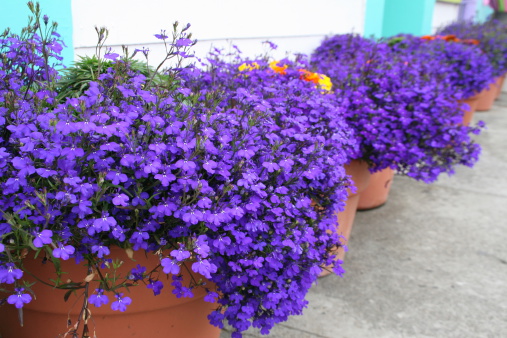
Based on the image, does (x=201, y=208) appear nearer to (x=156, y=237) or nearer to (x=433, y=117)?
(x=156, y=237)

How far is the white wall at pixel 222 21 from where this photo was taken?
2.61 meters

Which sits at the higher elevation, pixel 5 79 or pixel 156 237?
pixel 5 79

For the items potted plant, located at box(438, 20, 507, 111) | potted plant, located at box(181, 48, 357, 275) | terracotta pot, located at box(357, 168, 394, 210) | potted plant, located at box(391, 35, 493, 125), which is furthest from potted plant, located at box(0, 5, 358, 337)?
potted plant, located at box(438, 20, 507, 111)

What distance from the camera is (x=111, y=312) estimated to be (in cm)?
174

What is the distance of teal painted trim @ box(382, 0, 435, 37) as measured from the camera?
6.86 m

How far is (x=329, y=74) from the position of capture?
10.8 ft

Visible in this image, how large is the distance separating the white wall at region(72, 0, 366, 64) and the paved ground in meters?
1.44

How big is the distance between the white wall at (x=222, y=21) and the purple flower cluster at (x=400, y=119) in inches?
27.0

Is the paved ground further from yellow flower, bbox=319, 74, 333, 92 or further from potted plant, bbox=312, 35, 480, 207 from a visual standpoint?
yellow flower, bbox=319, 74, 333, 92

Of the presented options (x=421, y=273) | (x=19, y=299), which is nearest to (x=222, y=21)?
(x=421, y=273)

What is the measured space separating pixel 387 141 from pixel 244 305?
4.69 ft

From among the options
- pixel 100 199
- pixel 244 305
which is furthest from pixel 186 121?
pixel 244 305

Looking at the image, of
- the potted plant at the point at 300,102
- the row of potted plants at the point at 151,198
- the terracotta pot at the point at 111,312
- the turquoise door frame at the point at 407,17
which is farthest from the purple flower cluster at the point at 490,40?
the terracotta pot at the point at 111,312

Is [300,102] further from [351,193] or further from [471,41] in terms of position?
[471,41]
